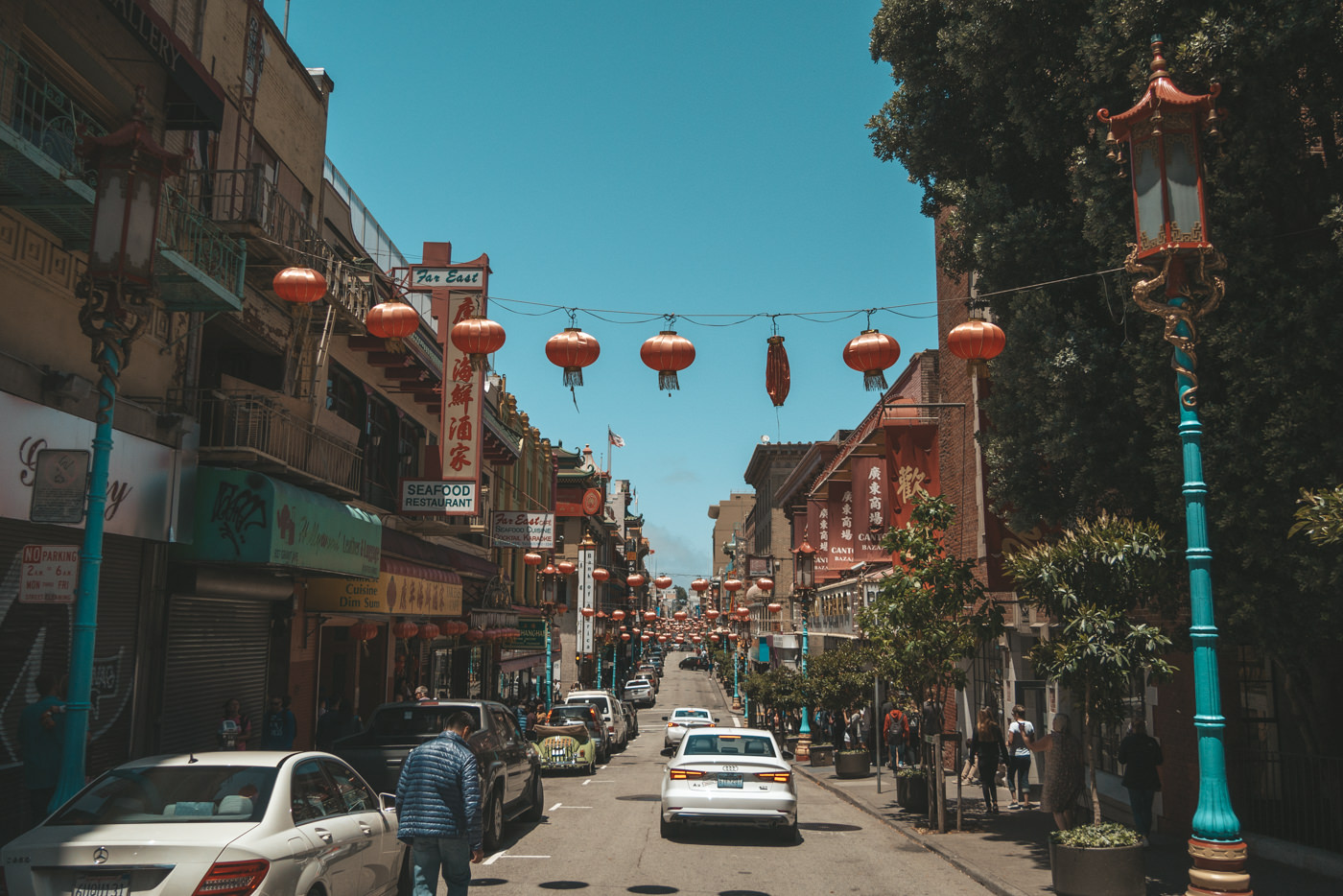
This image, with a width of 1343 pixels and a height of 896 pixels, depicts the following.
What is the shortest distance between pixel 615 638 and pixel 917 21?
221ft

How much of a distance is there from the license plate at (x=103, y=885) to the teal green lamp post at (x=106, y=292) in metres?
3.10

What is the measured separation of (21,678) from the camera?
36.8ft

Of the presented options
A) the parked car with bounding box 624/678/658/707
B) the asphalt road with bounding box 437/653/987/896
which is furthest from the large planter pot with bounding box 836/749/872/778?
the parked car with bounding box 624/678/658/707

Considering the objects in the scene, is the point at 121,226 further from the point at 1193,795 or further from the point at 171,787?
the point at 1193,795

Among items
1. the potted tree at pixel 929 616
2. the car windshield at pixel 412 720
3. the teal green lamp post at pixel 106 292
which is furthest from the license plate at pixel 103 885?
the potted tree at pixel 929 616

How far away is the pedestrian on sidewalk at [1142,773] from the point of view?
13352mm

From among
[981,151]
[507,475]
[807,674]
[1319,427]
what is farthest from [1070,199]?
[507,475]

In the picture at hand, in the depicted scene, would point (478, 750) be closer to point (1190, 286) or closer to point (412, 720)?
point (412, 720)

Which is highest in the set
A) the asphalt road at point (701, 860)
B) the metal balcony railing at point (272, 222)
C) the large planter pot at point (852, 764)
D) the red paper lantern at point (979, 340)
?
the metal balcony railing at point (272, 222)

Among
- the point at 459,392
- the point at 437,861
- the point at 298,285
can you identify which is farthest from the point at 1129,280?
the point at 459,392

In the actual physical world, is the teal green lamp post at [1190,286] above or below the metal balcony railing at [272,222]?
below

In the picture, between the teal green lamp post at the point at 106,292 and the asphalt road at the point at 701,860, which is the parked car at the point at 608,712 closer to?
the asphalt road at the point at 701,860

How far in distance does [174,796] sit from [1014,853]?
10456 millimetres

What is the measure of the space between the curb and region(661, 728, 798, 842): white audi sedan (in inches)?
76.8
